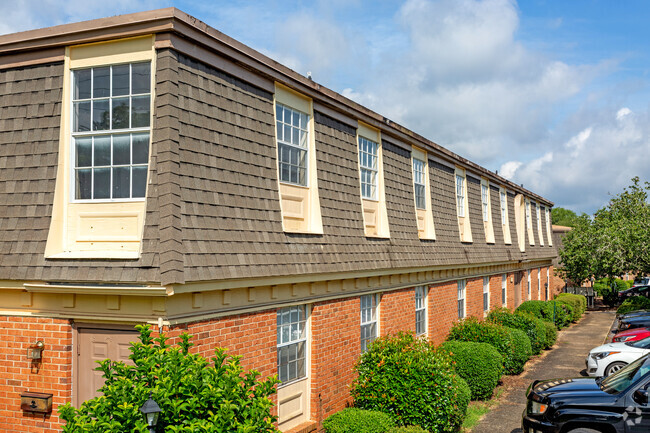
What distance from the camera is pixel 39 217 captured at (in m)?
8.13

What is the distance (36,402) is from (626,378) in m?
9.02

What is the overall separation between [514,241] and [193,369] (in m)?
23.3

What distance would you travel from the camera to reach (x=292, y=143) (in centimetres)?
1060

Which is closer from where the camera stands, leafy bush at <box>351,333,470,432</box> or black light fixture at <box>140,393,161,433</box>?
black light fixture at <box>140,393,161,433</box>

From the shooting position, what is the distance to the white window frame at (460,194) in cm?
2030

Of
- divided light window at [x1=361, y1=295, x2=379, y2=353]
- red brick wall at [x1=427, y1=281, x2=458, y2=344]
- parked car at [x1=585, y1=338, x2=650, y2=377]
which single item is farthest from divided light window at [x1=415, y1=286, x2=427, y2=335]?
parked car at [x1=585, y1=338, x2=650, y2=377]

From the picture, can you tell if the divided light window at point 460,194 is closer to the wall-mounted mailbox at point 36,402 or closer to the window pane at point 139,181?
the window pane at point 139,181

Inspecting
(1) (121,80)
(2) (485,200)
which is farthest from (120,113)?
(2) (485,200)

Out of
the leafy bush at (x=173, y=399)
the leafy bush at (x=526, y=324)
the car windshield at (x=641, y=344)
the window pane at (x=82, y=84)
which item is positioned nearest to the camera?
the leafy bush at (x=173, y=399)

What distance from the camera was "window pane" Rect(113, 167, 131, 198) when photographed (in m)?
8.03

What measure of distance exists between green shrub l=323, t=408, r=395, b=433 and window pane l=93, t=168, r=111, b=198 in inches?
210

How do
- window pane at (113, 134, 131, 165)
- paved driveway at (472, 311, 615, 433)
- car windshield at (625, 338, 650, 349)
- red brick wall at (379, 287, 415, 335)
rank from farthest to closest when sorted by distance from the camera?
car windshield at (625, 338, 650, 349) → red brick wall at (379, 287, 415, 335) → paved driveway at (472, 311, 615, 433) → window pane at (113, 134, 131, 165)

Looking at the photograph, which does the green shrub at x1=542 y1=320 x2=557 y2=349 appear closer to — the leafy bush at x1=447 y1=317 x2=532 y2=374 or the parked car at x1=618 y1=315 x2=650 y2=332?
the parked car at x1=618 y1=315 x2=650 y2=332

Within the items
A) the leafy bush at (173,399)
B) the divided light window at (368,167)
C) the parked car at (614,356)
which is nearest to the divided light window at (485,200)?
the parked car at (614,356)
